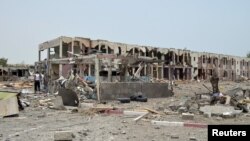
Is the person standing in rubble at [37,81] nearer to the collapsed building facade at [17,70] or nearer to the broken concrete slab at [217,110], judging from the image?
the broken concrete slab at [217,110]

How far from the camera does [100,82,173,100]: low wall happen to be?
19805 millimetres

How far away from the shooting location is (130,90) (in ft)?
70.1

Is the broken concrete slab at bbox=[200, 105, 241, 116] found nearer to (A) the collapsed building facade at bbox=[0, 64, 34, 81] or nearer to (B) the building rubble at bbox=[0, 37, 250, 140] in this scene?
(B) the building rubble at bbox=[0, 37, 250, 140]

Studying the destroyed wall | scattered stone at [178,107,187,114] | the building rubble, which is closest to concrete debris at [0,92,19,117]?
the building rubble

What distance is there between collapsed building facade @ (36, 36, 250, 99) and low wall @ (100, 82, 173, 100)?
1290 millimetres

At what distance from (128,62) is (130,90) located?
3221 millimetres

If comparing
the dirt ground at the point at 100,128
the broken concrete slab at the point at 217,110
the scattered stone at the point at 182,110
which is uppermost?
the broken concrete slab at the point at 217,110

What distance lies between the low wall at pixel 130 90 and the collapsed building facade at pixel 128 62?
4.23 feet

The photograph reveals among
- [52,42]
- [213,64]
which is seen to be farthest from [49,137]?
[213,64]

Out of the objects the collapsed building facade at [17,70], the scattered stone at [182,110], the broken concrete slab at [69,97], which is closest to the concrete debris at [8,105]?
the broken concrete slab at [69,97]

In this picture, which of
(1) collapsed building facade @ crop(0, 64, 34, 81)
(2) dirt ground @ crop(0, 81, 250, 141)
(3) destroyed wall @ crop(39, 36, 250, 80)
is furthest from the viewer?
(1) collapsed building facade @ crop(0, 64, 34, 81)

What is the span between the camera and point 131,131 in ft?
30.3

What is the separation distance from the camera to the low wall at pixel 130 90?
19.8 metres

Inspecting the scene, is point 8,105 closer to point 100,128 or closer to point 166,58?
point 100,128
